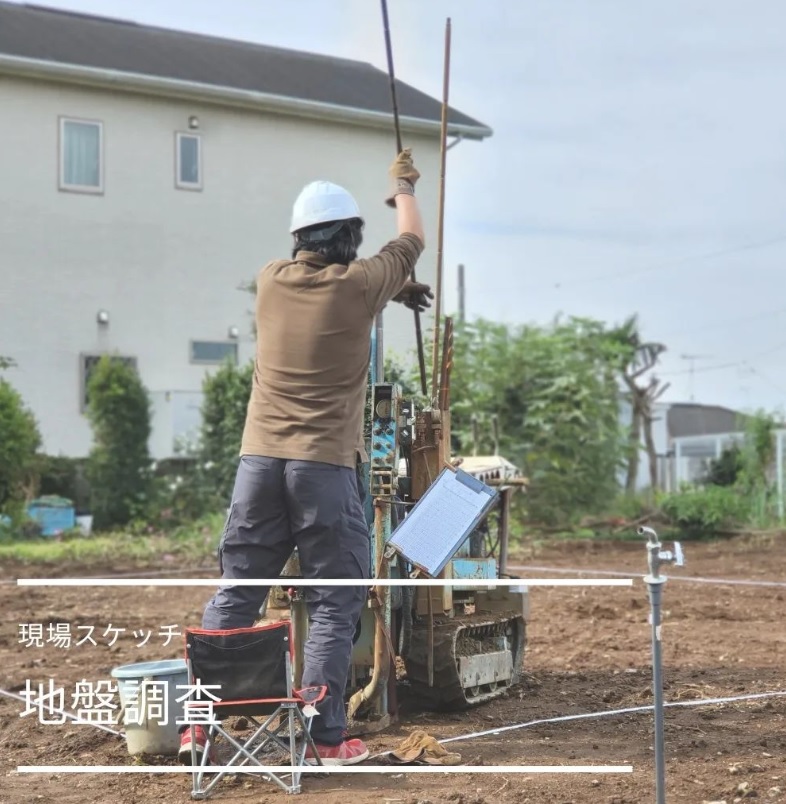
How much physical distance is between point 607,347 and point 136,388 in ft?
23.9

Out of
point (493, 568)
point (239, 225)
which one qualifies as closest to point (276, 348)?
point (493, 568)

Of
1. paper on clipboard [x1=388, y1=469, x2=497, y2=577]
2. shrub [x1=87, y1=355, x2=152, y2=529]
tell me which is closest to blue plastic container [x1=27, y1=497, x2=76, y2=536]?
shrub [x1=87, y1=355, x2=152, y2=529]

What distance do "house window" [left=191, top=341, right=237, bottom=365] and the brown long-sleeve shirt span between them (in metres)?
17.8

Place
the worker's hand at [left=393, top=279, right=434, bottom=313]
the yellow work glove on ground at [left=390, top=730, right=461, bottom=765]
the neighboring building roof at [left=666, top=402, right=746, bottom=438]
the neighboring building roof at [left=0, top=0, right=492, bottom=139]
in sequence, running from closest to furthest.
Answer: the yellow work glove on ground at [left=390, top=730, right=461, bottom=765] → the worker's hand at [left=393, top=279, right=434, bottom=313] → the neighboring building roof at [left=0, top=0, right=492, bottom=139] → the neighboring building roof at [left=666, top=402, right=746, bottom=438]

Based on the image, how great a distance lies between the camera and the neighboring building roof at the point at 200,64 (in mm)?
21781

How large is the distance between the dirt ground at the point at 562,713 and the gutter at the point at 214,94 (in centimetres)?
1169

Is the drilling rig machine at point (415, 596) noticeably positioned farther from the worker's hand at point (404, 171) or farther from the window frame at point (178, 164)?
the window frame at point (178, 164)

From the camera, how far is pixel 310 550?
200 inches

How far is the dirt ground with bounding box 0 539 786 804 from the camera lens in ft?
15.5

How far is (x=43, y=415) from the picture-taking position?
21.5 metres

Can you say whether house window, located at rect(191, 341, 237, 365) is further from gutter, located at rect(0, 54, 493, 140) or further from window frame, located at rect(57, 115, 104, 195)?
gutter, located at rect(0, 54, 493, 140)

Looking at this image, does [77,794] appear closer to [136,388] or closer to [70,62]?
[136,388]

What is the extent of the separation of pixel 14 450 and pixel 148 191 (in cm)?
594

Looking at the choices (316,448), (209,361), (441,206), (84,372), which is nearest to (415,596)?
(316,448)
